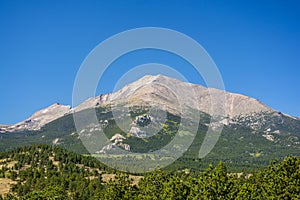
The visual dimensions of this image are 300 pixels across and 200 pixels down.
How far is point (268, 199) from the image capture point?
83.6 meters

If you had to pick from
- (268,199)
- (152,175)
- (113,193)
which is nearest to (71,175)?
(152,175)

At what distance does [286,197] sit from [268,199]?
384 centimetres

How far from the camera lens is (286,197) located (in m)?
81.2

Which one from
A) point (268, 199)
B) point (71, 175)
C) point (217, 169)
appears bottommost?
point (268, 199)

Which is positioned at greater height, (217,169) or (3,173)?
(3,173)

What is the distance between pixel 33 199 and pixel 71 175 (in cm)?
10731

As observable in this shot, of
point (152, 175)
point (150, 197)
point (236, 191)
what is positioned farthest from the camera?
point (152, 175)

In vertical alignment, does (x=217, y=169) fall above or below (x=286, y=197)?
above

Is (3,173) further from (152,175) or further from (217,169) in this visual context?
(217,169)

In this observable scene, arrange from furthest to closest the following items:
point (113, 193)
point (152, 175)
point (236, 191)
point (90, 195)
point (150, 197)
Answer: point (90, 195)
point (152, 175)
point (150, 197)
point (113, 193)
point (236, 191)

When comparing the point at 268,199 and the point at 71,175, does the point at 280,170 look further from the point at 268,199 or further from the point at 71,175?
the point at 71,175

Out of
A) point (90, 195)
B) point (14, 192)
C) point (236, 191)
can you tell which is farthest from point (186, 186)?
point (14, 192)

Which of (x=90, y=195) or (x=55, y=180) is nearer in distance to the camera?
(x=90, y=195)

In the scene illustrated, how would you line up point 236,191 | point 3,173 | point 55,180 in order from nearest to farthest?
1. point 236,191
2. point 55,180
3. point 3,173
